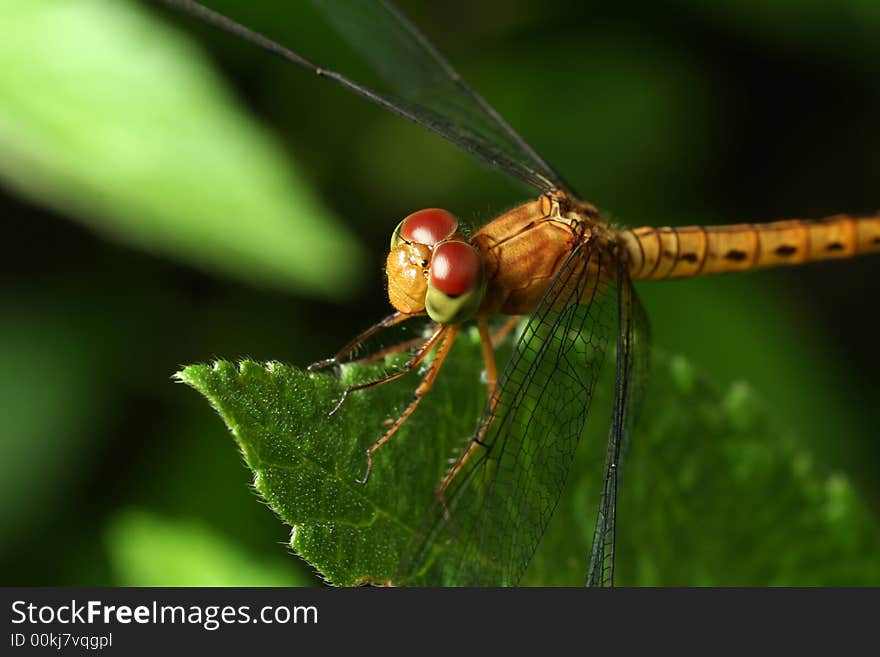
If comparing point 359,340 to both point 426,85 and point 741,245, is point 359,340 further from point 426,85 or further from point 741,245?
point 741,245

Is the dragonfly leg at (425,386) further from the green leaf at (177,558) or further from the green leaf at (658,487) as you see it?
the green leaf at (177,558)

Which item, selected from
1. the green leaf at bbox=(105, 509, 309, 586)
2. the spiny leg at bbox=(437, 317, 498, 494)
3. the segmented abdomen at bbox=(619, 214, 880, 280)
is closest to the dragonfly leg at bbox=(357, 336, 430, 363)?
the spiny leg at bbox=(437, 317, 498, 494)

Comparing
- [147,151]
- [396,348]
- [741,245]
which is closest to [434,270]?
[396,348]

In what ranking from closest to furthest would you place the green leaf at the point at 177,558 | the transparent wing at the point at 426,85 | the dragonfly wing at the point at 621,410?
the dragonfly wing at the point at 621,410 → the green leaf at the point at 177,558 → the transparent wing at the point at 426,85

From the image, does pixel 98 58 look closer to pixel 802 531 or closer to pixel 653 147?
pixel 653 147

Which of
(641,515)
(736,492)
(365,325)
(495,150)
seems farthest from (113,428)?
(736,492)

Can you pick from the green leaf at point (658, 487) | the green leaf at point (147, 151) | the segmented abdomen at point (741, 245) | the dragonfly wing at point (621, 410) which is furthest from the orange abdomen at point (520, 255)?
the green leaf at point (147, 151)

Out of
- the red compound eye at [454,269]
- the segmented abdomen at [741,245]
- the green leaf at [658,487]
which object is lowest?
the green leaf at [658,487]

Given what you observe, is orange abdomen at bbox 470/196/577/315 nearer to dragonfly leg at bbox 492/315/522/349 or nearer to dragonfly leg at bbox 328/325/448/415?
dragonfly leg at bbox 492/315/522/349
